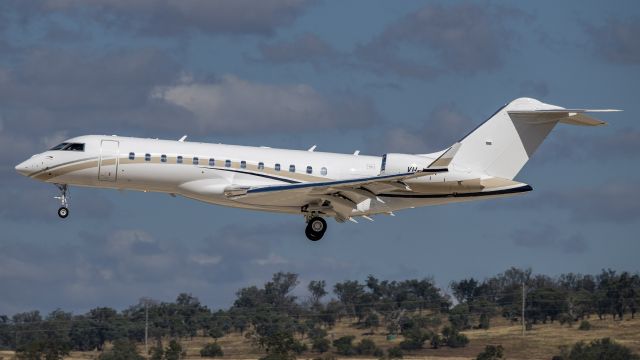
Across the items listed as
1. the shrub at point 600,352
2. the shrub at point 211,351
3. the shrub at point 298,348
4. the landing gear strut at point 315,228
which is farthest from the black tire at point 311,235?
the shrub at point 211,351

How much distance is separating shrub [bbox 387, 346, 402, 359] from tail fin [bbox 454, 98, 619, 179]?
17.2 metres

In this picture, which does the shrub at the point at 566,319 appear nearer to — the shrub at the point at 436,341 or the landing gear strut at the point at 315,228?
the shrub at the point at 436,341

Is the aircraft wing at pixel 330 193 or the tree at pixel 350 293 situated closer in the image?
the aircraft wing at pixel 330 193

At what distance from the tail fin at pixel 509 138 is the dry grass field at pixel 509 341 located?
17372mm

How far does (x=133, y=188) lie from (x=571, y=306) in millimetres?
42438

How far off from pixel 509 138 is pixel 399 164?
504 cm

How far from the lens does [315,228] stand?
49625mm

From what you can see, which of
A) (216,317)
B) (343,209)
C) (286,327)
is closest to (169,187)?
(343,209)

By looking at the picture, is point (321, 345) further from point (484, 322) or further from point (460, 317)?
point (460, 317)

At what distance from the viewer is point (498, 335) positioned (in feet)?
247

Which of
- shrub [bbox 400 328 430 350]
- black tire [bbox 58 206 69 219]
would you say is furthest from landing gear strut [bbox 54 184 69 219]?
shrub [bbox 400 328 430 350]

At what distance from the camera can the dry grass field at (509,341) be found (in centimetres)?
6850

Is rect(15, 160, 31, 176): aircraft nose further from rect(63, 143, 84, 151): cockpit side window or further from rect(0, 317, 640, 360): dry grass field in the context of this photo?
rect(0, 317, 640, 360): dry grass field

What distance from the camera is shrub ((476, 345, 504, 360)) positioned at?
65.5m
